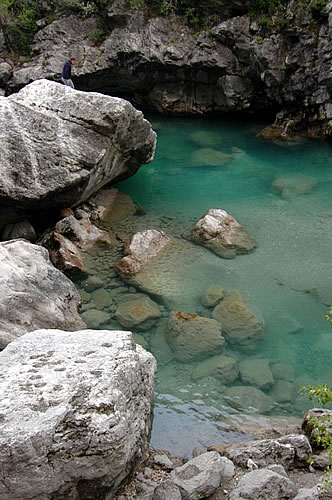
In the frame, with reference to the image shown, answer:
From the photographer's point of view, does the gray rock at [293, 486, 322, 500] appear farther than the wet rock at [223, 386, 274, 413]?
No

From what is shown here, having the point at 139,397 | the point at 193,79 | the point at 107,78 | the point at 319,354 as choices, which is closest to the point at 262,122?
the point at 193,79

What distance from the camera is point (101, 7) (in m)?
21.4

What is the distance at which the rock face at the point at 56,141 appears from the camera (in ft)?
36.9

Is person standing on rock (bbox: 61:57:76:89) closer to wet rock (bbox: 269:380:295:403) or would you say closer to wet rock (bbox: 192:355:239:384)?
wet rock (bbox: 192:355:239:384)

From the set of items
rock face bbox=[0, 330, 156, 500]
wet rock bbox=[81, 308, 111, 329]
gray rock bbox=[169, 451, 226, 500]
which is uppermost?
rock face bbox=[0, 330, 156, 500]

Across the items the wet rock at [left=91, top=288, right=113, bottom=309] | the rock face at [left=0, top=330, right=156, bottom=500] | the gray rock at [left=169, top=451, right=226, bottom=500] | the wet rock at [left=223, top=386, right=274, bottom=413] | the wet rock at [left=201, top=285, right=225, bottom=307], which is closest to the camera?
the rock face at [left=0, top=330, right=156, bottom=500]

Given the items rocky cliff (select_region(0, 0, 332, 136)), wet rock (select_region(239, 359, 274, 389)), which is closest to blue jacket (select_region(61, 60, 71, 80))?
rocky cliff (select_region(0, 0, 332, 136))

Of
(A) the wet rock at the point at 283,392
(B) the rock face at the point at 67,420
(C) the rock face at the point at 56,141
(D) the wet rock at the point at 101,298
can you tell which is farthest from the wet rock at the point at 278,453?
(C) the rock face at the point at 56,141

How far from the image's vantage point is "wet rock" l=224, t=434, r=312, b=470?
6180 mm

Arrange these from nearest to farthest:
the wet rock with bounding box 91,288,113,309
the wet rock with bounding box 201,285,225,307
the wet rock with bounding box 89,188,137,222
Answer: the wet rock with bounding box 201,285,225,307 → the wet rock with bounding box 91,288,113,309 → the wet rock with bounding box 89,188,137,222

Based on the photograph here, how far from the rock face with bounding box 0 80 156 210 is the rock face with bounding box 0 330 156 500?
20.5 feet

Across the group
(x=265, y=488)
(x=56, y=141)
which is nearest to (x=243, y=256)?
(x=56, y=141)

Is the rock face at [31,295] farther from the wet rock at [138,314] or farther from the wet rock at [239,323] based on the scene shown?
the wet rock at [239,323]

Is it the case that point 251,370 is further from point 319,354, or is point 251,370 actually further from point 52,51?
point 52,51
